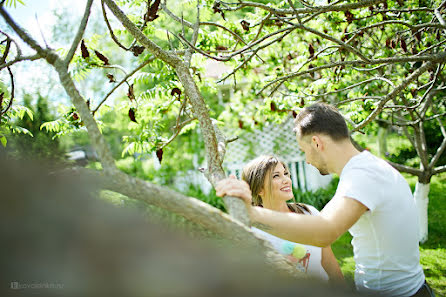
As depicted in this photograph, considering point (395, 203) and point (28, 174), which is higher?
point (28, 174)

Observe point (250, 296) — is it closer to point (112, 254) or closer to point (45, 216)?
point (112, 254)

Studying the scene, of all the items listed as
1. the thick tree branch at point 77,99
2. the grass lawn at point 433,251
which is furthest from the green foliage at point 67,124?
the grass lawn at point 433,251

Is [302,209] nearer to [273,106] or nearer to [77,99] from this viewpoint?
[77,99]

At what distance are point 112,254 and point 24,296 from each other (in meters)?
0.28

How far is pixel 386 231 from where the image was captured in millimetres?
1934

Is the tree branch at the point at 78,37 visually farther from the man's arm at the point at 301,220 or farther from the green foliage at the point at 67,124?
the green foliage at the point at 67,124

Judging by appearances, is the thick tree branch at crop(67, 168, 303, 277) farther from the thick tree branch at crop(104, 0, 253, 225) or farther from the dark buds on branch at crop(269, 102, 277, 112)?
the dark buds on branch at crop(269, 102, 277, 112)

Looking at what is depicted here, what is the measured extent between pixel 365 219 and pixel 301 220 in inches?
20.1

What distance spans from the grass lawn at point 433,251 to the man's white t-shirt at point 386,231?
6.57 ft

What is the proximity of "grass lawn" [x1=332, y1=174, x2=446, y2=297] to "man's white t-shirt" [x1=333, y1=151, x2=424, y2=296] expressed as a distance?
2.00 meters

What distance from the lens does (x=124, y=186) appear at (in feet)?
4.52

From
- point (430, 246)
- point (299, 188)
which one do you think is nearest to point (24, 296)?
point (430, 246)

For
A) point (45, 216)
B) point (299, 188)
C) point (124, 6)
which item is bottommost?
point (299, 188)

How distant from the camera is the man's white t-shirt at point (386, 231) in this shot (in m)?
1.90
